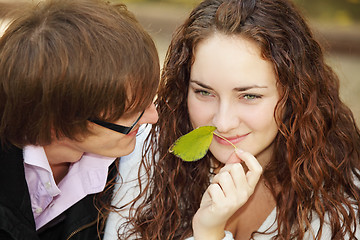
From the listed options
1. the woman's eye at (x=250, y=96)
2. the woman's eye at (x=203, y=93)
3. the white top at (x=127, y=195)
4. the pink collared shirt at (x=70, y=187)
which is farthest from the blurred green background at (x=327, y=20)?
the woman's eye at (x=250, y=96)

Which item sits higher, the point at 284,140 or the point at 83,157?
the point at 284,140

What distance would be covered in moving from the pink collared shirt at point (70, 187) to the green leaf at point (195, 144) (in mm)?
411

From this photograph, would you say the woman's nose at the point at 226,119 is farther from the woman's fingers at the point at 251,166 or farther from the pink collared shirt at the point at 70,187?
the pink collared shirt at the point at 70,187

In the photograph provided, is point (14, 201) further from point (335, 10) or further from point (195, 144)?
point (335, 10)

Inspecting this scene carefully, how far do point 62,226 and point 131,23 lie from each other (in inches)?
40.1

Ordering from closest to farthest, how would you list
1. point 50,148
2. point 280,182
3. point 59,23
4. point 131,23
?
point 59,23 → point 131,23 → point 50,148 → point 280,182

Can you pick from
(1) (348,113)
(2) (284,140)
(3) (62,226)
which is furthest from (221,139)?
(3) (62,226)

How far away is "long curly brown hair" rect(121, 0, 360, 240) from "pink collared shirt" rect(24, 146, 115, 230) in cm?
23

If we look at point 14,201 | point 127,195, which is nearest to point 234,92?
point 127,195

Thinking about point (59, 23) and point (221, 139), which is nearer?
point (59, 23)

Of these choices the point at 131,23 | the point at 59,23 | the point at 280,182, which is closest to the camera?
the point at 59,23

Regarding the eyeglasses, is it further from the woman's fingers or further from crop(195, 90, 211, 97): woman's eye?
the woman's fingers

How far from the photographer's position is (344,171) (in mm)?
2309

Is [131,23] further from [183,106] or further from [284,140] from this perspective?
[284,140]
